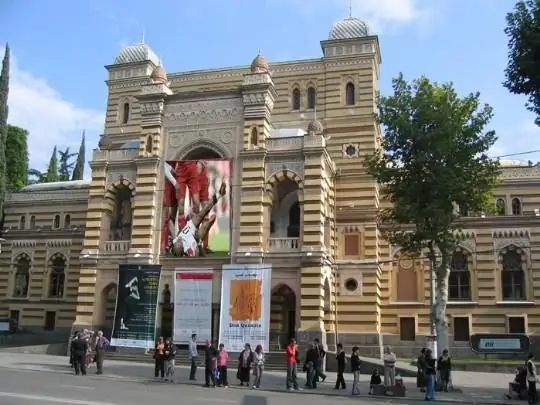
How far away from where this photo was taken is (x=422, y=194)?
1048 inches

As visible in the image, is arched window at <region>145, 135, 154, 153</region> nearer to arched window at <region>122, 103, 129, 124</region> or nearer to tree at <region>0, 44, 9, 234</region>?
arched window at <region>122, 103, 129, 124</region>

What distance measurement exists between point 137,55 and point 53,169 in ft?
101

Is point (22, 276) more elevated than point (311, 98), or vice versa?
point (311, 98)

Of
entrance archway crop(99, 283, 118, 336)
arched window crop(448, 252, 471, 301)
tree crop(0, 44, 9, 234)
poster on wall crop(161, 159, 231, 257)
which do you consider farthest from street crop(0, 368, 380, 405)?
tree crop(0, 44, 9, 234)

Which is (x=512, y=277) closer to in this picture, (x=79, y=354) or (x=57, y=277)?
(x=79, y=354)

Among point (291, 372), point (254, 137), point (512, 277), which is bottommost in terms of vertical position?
point (291, 372)

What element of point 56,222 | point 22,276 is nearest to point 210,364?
point 22,276

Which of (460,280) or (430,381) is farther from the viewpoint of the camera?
(460,280)

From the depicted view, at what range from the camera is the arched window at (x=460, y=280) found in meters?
38.5

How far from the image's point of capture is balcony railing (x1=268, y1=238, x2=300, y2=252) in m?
33.8

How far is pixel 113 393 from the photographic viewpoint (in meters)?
18.6

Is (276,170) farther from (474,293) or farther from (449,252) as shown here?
(474,293)

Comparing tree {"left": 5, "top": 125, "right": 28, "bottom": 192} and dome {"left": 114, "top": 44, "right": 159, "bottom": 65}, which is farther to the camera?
tree {"left": 5, "top": 125, "right": 28, "bottom": 192}

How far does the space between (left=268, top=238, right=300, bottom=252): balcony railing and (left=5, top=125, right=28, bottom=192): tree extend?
107 feet
